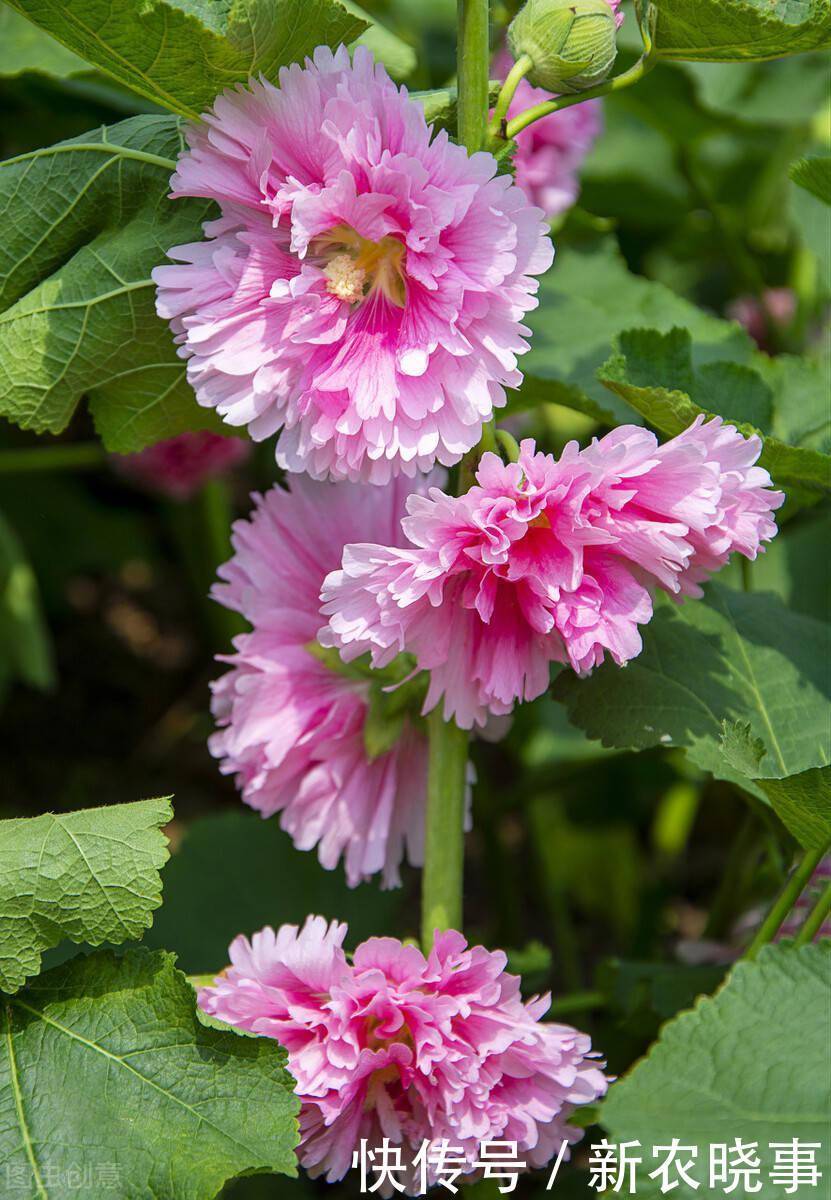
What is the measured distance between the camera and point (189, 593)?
235cm

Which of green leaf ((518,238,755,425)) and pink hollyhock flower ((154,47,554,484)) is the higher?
pink hollyhock flower ((154,47,554,484))

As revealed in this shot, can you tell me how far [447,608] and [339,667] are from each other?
0.60ft

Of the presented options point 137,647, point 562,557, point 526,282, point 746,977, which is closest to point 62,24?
point 526,282

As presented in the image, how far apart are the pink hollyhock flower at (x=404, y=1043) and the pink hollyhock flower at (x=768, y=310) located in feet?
4.58

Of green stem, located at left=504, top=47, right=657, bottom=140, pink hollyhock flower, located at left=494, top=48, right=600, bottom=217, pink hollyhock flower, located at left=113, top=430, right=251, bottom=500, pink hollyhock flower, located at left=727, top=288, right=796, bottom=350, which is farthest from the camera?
pink hollyhock flower, located at left=727, top=288, right=796, bottom=350

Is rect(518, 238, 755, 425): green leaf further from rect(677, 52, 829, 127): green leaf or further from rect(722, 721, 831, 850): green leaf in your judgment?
rect(677, 52, 829, 127): green leaf

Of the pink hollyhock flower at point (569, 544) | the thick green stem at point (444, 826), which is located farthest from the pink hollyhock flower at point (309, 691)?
the pink hollyhock flower at point (569, 544)

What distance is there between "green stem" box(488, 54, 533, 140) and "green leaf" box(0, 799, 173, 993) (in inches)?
18.0

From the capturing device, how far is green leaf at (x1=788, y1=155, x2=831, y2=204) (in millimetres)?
1014

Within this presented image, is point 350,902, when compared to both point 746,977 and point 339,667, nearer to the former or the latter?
point 339,667

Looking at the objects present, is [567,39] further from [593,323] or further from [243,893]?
[243,893]

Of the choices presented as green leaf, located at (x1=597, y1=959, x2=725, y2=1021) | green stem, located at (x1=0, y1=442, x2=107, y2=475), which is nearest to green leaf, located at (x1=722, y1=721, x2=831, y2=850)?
green leaf, located at (x1=597, y1=959, x2=725, y2=1021)

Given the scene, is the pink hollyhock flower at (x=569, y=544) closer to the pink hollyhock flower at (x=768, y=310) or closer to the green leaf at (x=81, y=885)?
the green leaf at (x=81, y=885)

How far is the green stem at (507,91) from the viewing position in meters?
0.82
